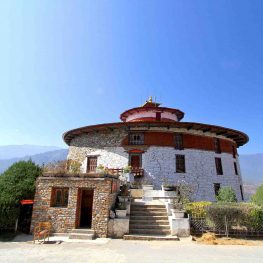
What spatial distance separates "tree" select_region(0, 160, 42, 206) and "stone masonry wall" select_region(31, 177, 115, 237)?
79 centimetres

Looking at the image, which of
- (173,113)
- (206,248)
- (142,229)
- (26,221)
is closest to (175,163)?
(173,113)

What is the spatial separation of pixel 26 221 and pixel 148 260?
878cm

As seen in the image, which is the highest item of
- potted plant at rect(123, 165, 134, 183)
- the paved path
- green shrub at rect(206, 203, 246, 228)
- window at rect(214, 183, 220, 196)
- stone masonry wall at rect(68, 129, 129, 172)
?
stone masonry wall at rect(68, 129, 129, 172)

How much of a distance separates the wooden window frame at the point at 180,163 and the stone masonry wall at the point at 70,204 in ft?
33.3

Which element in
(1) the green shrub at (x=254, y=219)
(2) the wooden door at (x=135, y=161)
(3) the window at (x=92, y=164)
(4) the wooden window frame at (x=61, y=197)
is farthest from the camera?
(3) the window at (x=92, y=164)

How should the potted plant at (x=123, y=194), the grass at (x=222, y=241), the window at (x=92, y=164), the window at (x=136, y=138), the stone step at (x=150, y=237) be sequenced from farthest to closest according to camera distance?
the window at (x=92, y=164)
the window at (x=136, y=138)
the potted plant at (x=123, y=194)
the stone step at (x=150, y=237)
the grass at (x=222, y=241)

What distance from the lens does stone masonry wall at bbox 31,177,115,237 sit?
488 inches

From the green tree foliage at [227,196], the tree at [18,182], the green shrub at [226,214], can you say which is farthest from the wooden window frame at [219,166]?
the tree at [18,182]

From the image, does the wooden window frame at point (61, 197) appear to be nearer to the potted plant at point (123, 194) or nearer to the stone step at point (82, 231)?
the stone step at point (82, 231)

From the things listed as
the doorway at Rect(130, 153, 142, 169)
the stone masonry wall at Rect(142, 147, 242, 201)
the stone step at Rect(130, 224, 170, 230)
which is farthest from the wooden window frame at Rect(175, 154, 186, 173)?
the stone step at Rect(130, 224, 170, 230)

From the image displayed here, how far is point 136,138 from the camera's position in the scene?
22.7m

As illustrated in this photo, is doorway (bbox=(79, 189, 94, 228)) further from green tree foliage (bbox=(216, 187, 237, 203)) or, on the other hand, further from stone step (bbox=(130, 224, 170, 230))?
green tree foliage (bbox=(216, 187, 237, 203))

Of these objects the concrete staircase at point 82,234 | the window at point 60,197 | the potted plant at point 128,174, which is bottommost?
the concrete staircase at point 82,234

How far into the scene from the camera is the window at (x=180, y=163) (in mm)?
21984
